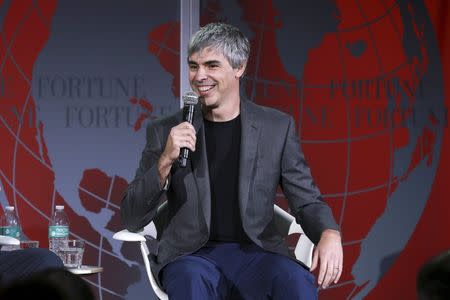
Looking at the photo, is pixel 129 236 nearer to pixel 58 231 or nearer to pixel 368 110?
pixel 58 231

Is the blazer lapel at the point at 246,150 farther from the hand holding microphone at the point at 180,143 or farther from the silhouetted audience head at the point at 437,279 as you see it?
the silhouetted audience head at the point at 437,279

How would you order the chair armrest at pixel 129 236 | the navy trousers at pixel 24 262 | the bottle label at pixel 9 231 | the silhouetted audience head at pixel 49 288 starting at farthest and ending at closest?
the bottle label at pixel 9 231 < the chair armrest at pixel 129 236 < the navy trousers at pixel 24 262 < the silhouetted audience head at pixel 49 288

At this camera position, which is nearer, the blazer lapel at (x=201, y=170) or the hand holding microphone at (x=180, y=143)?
the hand holding microphone at (x=180, y=143)

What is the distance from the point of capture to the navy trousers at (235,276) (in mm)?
2295

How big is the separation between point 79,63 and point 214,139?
169 centimetres

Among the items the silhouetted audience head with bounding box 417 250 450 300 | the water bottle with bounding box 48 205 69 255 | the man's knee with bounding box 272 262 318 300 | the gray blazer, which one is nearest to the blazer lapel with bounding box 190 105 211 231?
the gray blazer

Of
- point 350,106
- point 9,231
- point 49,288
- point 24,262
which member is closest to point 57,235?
point 9,231

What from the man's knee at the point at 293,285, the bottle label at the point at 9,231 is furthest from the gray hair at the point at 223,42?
the bottle label at the point at 9,231

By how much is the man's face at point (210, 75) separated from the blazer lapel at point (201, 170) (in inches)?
4.0

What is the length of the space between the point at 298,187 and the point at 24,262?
100 cm

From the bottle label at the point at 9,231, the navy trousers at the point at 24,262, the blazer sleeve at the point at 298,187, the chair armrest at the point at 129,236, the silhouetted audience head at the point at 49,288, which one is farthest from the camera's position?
the bottle label at the point at 9,231

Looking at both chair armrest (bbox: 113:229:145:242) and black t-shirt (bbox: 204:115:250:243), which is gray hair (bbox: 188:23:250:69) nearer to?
black t-shirt (bbox: 204:115:250:243)

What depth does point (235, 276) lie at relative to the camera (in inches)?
97.0

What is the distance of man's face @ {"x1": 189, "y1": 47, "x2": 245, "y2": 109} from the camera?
8.48 ft
